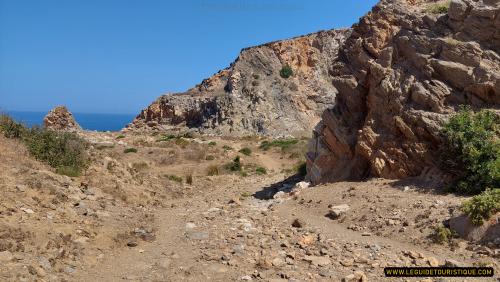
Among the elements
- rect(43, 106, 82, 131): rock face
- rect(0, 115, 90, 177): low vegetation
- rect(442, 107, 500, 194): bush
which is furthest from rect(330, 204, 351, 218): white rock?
rect(43, 106, 82, 131): rock face

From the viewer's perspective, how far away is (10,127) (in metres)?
13.8

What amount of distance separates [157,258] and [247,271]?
1937 mm

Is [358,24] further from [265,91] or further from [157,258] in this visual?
[265,91]

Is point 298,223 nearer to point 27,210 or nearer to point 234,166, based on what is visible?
point 27,210

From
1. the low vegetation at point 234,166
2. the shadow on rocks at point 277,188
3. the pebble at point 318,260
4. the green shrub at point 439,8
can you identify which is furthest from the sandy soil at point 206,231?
the low vegetation at point 234,166

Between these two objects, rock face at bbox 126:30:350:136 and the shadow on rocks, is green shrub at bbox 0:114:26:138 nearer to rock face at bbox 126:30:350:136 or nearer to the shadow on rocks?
the shadow on rocks

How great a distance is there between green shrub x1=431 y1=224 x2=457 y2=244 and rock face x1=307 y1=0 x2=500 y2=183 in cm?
312

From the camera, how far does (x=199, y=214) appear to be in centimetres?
1217

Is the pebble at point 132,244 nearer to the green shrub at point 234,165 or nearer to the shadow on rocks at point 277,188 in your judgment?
the shadow on rocks at point 277,188

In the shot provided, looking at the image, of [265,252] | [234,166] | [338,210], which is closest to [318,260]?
[265,252]

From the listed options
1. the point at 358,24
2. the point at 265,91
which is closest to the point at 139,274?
the point at 358,24

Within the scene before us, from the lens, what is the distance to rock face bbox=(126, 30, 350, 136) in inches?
1750

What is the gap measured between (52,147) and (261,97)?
34390 mm

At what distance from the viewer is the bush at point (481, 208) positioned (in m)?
8.23
